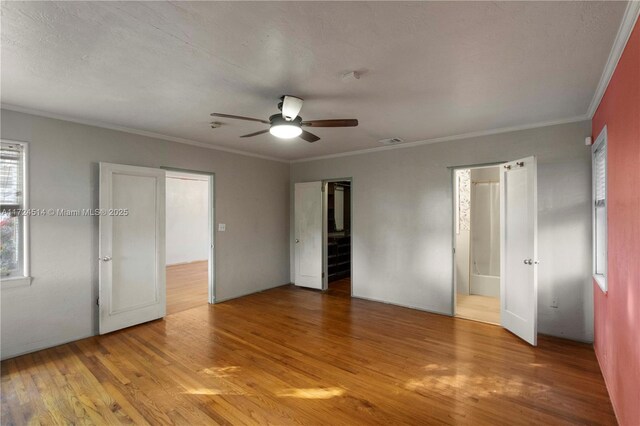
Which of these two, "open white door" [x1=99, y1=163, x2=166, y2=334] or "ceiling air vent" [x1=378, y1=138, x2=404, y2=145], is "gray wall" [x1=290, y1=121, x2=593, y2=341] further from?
"open white door" [x1=99, y1=163, x2=166, y2=334]

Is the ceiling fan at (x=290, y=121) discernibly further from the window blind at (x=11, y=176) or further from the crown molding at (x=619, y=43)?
the window blind at (x=11, y=176)

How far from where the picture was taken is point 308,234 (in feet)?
19.8

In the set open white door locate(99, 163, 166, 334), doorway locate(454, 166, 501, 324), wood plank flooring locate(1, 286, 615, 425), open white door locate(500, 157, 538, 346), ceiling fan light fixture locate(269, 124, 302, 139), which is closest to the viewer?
wood plank flooring locate(1, 286, 615, 425)

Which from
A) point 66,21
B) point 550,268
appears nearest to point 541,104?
point 550,268

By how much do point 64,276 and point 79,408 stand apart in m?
1.76

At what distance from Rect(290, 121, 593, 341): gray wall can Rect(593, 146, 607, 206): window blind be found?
0.29m

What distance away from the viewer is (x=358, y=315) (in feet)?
14.7

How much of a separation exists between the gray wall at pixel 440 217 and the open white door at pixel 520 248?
33 cm

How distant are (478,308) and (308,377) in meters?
3.23

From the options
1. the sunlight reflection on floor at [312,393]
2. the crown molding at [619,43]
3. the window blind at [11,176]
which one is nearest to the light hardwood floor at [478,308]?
the sunlight reflection on floor at [312,393]

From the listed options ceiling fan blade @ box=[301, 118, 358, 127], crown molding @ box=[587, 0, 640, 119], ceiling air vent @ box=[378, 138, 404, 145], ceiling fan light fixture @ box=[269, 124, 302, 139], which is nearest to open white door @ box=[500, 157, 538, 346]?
crown molding @ box=[587, 0, 640, 119]

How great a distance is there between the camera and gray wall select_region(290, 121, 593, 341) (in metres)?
3.52

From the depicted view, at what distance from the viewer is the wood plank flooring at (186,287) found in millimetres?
5047

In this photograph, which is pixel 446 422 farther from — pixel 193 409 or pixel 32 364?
pixel 32 364
